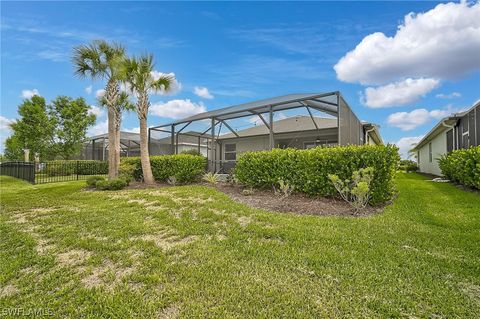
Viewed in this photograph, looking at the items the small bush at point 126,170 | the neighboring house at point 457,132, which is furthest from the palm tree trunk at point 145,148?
the neighboring house at point 457,132

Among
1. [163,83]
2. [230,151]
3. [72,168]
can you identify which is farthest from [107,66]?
[72,168]

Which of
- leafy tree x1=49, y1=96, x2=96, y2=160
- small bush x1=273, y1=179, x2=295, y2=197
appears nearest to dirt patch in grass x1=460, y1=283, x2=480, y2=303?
small bush x1=273, y1=179, x2=295, y2=197

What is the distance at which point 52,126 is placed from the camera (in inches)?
798

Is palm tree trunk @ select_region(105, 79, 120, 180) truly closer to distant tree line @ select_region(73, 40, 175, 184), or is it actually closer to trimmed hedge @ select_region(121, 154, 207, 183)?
distant tree line @ select_region(73, 40, 175, 184)

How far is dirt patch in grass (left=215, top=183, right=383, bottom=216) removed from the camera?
5.13 meters

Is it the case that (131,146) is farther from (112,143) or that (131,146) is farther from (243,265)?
(243,265)

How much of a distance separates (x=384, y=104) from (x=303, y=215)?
11.9 metres

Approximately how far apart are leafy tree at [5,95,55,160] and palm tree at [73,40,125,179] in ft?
44.5

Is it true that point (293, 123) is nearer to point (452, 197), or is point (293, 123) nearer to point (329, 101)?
point (329, 101)

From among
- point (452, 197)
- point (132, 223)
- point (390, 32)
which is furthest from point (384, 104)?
point (132, 223)

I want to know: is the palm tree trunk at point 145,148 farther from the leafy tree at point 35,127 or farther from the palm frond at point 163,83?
the leafy tree at point 35,127

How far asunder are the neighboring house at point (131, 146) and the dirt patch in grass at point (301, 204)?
891 centimetres

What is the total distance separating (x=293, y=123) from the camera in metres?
13.8

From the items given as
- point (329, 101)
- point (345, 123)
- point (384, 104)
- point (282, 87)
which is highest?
point (282, 87)
